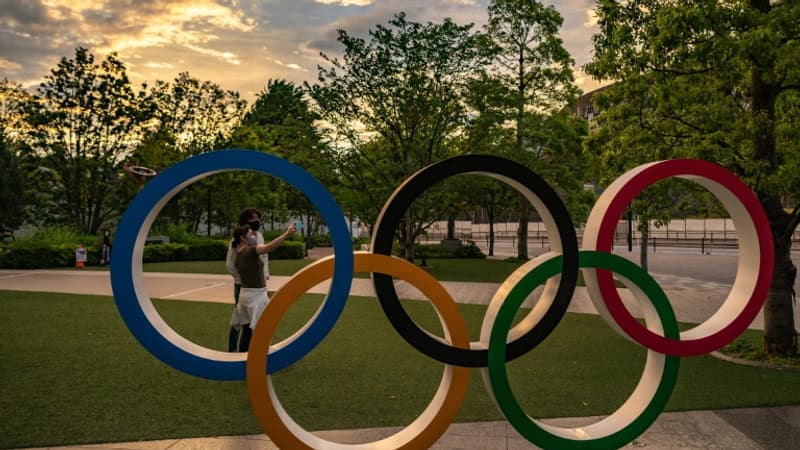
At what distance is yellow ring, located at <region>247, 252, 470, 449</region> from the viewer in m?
4.87

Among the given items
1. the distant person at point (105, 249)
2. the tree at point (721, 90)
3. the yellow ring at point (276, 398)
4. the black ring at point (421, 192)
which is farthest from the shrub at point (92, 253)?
the black ring at point (421, 192)

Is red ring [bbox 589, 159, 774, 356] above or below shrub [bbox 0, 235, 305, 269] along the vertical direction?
above

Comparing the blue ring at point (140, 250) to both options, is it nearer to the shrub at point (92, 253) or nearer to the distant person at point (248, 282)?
the distant person at point (248, 282)

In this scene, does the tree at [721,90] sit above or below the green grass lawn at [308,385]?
above

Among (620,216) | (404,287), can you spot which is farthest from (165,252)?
(620,216)

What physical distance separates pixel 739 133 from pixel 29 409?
10.8 meters

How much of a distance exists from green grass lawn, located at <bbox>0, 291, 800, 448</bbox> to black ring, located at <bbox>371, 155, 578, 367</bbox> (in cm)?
169

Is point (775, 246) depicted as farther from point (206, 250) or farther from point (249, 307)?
point (206, 250)

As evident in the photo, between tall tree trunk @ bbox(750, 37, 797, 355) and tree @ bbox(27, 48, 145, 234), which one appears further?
tree @ bbox(27, 48, 145, 234)

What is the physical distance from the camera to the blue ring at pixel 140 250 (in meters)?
4.85

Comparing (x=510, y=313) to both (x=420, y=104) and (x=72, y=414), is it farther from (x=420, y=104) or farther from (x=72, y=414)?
(x=420, y=104)

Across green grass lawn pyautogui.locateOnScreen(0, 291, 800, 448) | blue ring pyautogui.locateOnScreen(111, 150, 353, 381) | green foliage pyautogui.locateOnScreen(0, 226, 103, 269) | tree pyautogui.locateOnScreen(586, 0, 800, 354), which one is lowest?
green grass lawn pyautogui.locateOnScreen(0, 291, 800, 448)

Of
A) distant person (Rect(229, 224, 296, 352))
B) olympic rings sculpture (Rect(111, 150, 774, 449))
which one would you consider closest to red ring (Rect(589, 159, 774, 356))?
olympic rings sculpture (Rect(111, 150, 774, 449))

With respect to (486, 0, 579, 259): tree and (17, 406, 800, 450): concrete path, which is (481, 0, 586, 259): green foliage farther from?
(17, 406, 800, 450): concrete path
